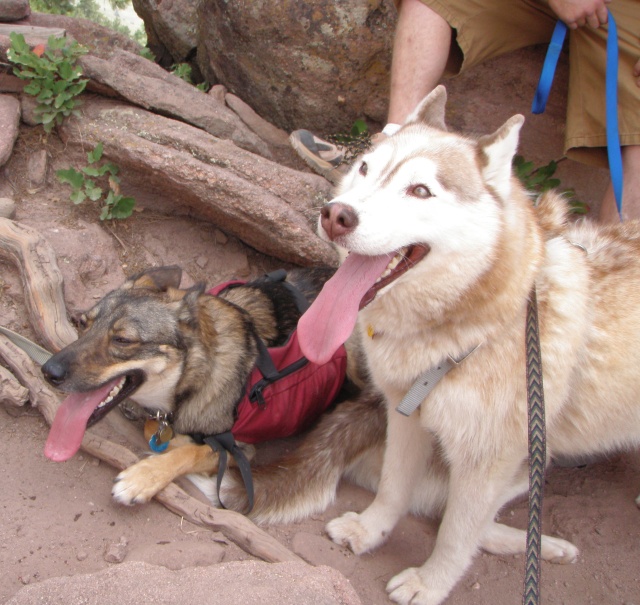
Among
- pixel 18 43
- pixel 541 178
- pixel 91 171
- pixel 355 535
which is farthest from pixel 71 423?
pixel 541 178

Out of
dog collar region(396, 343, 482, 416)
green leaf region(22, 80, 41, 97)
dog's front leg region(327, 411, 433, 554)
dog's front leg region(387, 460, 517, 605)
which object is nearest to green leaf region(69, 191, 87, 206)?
green leaf region(22, 80, 41, 97)

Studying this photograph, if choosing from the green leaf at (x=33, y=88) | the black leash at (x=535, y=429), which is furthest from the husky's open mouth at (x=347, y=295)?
the green leaf at (x=33, y=88)

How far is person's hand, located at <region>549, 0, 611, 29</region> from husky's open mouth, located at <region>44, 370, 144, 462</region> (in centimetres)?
317

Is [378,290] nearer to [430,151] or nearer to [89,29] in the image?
[430,151]

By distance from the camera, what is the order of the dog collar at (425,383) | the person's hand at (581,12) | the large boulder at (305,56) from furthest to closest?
the large boulder at (305,56) < the person's hand at (581,12) < the dog collar at (425,383)

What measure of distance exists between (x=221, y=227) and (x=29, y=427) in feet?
6.35

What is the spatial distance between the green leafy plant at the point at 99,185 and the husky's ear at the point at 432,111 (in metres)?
2.19

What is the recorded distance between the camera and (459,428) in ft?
6.92

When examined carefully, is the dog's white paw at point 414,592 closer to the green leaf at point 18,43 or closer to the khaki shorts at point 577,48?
the khaki shorts at point 577,48

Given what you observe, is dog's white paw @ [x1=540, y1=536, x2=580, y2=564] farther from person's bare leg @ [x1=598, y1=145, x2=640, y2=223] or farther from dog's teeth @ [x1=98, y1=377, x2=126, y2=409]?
dog's teeth @ [x1=98, y1=377, x2=126, y2=409]

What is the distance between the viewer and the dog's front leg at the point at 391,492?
2.52 metres

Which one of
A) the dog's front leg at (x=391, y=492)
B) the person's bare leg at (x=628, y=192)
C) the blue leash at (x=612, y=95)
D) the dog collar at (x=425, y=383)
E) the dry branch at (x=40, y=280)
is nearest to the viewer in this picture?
the dog collar at (x=425, y=383)

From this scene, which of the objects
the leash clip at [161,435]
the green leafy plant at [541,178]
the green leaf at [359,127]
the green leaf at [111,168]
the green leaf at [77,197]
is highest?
the green leafy plant at [541,178]

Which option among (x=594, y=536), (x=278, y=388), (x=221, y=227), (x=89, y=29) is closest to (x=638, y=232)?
(x=594, y=536)
